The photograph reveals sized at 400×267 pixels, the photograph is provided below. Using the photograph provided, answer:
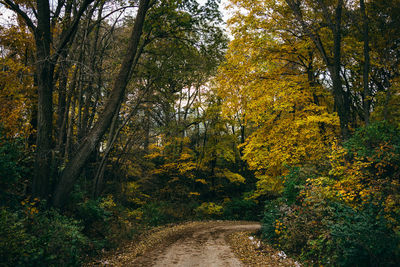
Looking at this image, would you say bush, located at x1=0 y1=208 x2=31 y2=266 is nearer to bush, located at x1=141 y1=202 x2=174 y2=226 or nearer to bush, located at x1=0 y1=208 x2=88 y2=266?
bush, located at x1=0 y1=208 x2=88 y2=266

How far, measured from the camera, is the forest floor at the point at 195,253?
22.3 ft

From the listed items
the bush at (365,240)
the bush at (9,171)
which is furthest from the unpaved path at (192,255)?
the bush at (9,171)

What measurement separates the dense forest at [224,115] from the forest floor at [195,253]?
0.68 m

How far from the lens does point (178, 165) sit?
18.6 meters

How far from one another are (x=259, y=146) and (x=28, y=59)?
11811mm

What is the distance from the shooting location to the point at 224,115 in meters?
12.0

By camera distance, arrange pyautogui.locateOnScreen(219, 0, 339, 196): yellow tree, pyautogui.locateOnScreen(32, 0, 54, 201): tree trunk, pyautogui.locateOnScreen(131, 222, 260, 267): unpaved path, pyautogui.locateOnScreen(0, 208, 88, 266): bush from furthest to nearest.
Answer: pyautogui.locateOnScreen(219, 0, 339, 196): yellow tree → pyautogui.locateOnScreen(131, 222, 260, 267): unpaved path → pyautogui.locateOnScreen(32, 0, 54, 201): tree trunk → pyautogui.locateOnScreen(0, 208, 88, 266): bush

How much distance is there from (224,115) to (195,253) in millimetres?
6518

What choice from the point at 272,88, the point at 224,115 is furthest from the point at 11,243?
the point at 272,88

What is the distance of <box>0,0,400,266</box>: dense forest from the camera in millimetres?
5688

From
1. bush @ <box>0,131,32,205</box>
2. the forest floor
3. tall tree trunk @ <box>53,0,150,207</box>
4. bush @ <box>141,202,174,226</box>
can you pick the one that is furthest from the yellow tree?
bush @ <box>0,131,32,205</box>

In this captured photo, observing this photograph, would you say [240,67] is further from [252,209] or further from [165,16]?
[252,209]

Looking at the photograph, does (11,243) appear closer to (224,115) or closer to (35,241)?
(35,241)

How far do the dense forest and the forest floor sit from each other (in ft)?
2.23
